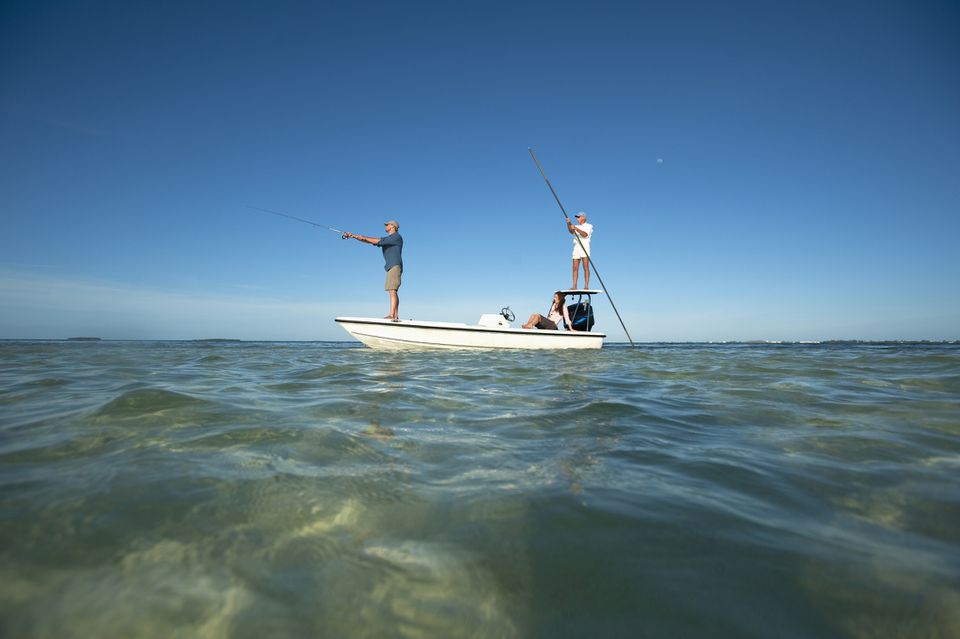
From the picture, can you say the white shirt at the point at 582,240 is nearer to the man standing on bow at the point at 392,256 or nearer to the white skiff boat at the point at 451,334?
the white skiff boat at the point at 451,334

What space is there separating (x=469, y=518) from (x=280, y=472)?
934mm

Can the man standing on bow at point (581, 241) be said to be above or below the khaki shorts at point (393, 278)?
above

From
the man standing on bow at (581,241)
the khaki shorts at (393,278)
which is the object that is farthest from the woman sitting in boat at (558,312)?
the khaki shorts at (393,278)

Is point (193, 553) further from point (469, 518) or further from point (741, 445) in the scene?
point (741, 445)

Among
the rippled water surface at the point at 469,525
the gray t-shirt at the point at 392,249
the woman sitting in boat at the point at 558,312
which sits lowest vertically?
the rippled water surface at the point at 469,525

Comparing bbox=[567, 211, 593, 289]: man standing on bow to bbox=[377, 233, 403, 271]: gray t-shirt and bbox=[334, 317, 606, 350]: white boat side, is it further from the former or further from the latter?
bbox=[377, 233, 403, 271]: gray t-shirt

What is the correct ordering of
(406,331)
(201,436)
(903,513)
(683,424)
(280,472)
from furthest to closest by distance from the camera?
(406,331)
(683,424)
(201,436)
(280,472)
(903,513)

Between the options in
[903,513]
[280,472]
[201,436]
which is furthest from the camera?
[201,436]

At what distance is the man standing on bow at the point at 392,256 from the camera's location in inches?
427

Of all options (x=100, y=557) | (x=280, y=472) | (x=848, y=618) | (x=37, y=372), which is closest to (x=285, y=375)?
(x=37, y=372)

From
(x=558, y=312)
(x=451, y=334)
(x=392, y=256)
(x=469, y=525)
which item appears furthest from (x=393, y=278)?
(x=469, y=525)

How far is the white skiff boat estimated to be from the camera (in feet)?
36.0

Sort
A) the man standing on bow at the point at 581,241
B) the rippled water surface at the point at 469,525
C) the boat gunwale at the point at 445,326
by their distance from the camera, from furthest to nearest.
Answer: the man standing on bow at the point at 581,241 → the boat gunwale at the point at 445,326 → the rippled water surface at the point at 469,525

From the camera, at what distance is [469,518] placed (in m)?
1.50
